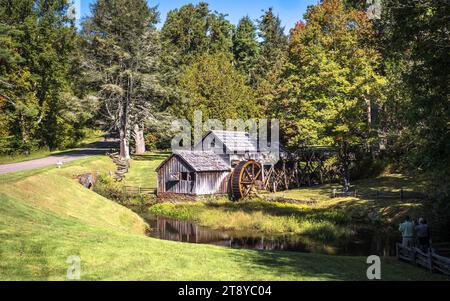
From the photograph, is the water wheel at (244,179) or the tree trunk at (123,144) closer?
the water wheel at (244,179)

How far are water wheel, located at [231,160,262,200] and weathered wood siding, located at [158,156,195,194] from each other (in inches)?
159

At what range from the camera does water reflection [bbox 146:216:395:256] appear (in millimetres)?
23547

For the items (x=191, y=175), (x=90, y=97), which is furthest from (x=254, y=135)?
(x=90, y=97)

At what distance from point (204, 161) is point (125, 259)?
29195mm

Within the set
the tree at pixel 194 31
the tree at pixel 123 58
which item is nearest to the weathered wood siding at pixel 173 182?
the tree at pixel 123 58

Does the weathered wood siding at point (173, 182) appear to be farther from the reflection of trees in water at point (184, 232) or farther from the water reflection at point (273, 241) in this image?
the water reflection at point (273, 241)

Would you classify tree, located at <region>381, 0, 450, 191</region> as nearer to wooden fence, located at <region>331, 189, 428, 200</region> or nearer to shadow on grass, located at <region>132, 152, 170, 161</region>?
wooden fence, located at <region>331, 189, 428, 200</region>

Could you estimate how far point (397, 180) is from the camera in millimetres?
40125

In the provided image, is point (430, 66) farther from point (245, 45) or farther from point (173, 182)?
point (245, 45)

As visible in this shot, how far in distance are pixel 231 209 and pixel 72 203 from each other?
1356 cm

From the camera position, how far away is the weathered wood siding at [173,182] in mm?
41844

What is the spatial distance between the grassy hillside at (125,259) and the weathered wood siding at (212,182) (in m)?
21.1
